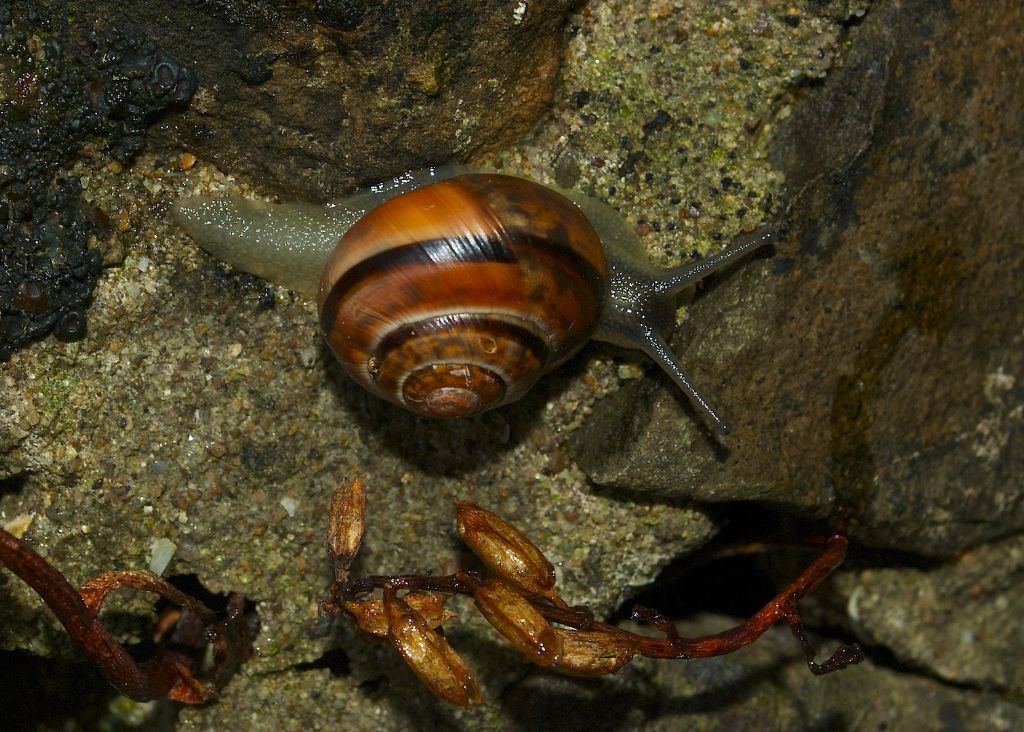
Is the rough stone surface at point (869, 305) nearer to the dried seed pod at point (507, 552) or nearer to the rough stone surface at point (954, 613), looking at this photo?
the rough stone surface at point (954, 613)

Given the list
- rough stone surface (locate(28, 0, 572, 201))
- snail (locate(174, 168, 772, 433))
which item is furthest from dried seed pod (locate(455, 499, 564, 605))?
rough stone surface (locate(28, 0, 572, 201))

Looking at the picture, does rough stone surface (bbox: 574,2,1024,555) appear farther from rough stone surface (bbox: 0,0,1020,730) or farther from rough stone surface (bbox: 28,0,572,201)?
rough stone surface (bbox: 28,0,572,201)

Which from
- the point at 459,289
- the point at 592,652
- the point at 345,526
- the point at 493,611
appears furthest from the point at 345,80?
the point at 592,652

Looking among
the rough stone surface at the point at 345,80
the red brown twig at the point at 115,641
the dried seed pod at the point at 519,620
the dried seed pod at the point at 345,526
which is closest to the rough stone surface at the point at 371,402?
the rough stone surface at the point at 345,80

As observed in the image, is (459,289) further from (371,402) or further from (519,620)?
(519,620)

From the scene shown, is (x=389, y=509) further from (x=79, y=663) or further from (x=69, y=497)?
(x=79, y=663)
